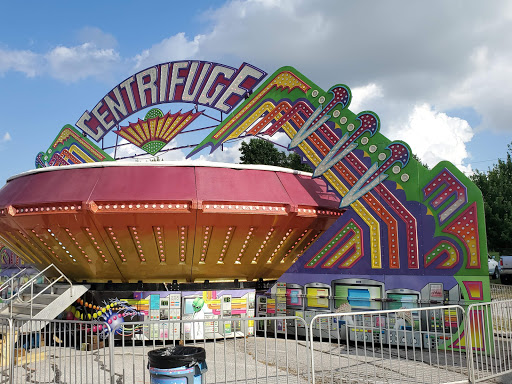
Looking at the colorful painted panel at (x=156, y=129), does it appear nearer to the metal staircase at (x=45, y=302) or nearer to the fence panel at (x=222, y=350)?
the metal staircase at (x=45, y=302)

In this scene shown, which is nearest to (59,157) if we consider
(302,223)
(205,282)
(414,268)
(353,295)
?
(205,282)

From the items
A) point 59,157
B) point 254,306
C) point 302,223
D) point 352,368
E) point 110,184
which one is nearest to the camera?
point 352,368

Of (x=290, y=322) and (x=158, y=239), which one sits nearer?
(x=158, y=239)

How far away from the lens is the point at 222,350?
8.72 metres

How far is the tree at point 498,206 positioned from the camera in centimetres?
2692

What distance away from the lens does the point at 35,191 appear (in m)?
8.89

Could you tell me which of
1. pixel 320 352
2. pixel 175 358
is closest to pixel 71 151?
pixel 320 352

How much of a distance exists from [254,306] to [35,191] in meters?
4.91

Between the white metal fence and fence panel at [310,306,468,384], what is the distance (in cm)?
2

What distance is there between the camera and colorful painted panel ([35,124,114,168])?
15.1 metres

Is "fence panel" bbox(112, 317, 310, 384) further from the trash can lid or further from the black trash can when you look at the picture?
the black trash can

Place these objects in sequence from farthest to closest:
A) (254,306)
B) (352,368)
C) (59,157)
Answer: (59,157) < (254,306) < (352,368)

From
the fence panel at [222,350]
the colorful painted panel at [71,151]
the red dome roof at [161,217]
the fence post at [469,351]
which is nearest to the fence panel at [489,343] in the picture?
the fence post at [469,351]

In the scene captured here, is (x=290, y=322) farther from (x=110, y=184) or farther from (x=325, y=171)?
(x=110, y=184)
